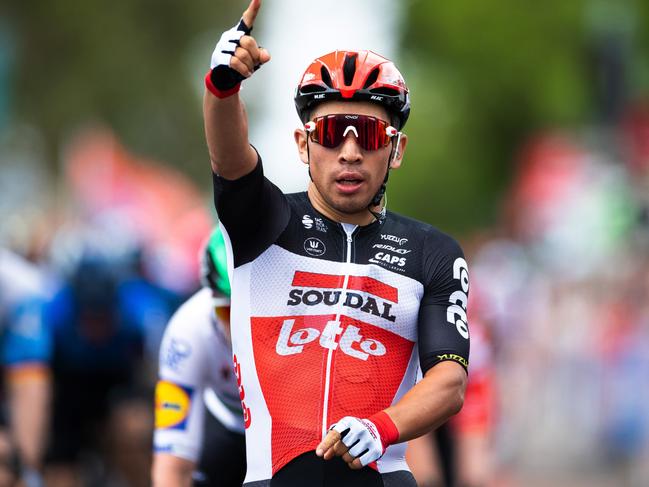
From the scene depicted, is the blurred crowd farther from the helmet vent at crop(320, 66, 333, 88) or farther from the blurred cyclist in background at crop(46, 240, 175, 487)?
the helmet vent at crop(320, 66, 333, 88)

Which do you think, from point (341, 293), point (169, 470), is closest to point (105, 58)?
point (169, 470)

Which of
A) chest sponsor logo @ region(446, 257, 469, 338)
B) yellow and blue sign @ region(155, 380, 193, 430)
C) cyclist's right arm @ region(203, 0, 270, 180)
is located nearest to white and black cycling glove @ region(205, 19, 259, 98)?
cyclist's right arm @ region(203, 0, 270, 180)

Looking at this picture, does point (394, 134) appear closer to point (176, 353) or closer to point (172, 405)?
point (176, 353)

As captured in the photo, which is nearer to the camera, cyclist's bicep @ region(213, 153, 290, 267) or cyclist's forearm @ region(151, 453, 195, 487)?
cyclist's bicep @ region(213, 153, 290, 267)

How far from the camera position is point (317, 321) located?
4.66m

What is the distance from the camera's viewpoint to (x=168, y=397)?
21.3ft

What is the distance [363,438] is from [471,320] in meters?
5.36

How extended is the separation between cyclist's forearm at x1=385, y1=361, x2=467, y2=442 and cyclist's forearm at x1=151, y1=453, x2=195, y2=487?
212 centimetres

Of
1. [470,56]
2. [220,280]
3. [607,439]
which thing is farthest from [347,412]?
[470,56]

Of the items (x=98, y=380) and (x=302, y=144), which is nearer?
(x=302, y=144)

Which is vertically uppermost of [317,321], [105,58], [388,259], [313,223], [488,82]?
[488,82]

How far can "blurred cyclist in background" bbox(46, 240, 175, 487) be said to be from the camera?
985 cm

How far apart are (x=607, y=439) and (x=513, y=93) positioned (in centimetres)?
3234

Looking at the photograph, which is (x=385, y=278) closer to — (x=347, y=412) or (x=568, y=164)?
(x=347, y=412)
